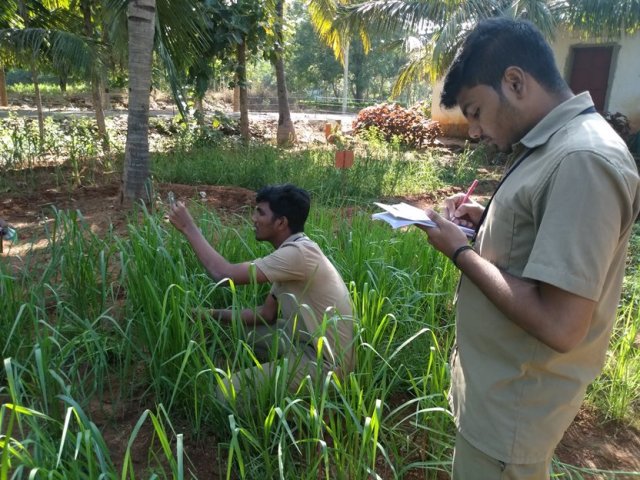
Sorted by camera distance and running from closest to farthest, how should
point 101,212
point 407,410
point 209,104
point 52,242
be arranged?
point 407,410 < point 52,242 < point 101,212 < point 209,104

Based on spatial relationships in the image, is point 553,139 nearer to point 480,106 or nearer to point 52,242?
point 480,106

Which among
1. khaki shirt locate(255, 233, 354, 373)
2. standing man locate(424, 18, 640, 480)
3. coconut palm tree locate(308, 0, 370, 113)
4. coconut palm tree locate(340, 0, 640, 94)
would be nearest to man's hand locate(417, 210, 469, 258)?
standing man locate(424, 18, 640, 480)

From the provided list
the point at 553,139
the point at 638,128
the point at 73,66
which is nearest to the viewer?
the point at 553,139

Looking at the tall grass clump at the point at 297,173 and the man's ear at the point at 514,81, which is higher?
the man's ear at the point at 514,81

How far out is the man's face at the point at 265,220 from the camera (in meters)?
2.27

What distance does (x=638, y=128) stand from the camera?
36.7 ft

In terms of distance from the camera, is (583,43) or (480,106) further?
(583,43)

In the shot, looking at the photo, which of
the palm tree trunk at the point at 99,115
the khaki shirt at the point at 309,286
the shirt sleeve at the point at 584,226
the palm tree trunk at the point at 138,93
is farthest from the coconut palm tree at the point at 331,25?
the shirt sleeve at the point at 584,226

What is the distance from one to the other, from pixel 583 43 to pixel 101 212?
1136 cm

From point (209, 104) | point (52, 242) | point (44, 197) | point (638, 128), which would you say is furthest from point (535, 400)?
point (209, 104)

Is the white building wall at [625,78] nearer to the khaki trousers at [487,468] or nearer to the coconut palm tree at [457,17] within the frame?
the coconut palm tree at [457,17]

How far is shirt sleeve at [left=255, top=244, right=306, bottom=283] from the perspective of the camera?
2074 mm

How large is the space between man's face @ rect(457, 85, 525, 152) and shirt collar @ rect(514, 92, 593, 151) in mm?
47

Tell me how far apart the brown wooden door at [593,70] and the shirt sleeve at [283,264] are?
11.5 meters
